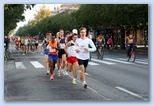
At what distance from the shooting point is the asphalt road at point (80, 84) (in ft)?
34.7

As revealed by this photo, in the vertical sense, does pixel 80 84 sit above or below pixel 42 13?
below

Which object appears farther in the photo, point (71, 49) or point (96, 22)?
point (96, 22)

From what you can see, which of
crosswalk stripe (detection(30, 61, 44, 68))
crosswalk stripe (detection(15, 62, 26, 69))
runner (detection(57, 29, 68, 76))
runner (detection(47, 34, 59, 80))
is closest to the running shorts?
runner (detection(47, 34, 59, 80))

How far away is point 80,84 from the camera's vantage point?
452 inches

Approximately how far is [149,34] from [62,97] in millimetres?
2231

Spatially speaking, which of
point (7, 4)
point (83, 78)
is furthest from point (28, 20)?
point (83, 78)

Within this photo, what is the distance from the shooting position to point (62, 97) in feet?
34.5

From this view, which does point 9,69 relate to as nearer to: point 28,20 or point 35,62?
point 28,20

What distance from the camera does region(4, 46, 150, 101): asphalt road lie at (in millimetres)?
10570

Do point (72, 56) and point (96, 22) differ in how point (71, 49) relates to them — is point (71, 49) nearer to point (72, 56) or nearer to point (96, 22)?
point (72, 56)

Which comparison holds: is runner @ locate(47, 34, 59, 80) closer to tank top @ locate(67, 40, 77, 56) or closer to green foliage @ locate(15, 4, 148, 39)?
green foliage @ locate(15, 4, 148, 39)

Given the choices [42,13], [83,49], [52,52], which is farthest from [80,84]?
[42,13]

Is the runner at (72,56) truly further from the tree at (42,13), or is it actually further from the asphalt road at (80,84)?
the tree at (42,13)

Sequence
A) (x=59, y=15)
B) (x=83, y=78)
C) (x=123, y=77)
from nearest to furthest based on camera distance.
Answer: (x=83, y=78)
(x=123, y=77)
(x=59, y=15)
